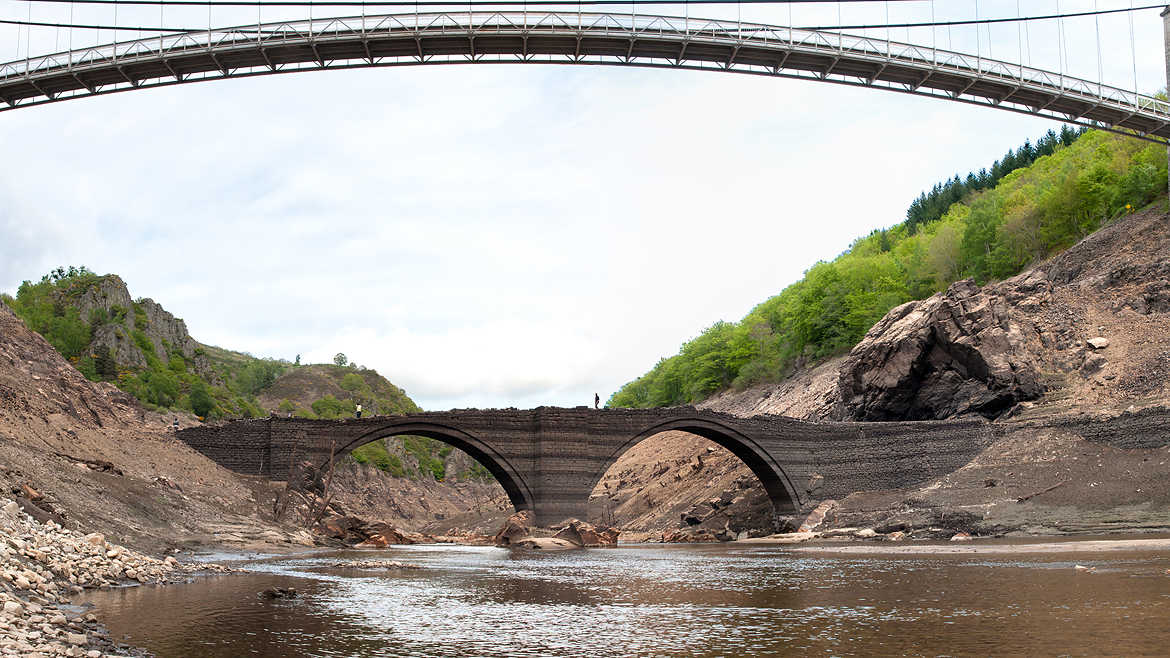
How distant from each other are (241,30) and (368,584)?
2380 centimetres

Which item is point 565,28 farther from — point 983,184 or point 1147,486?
point 983,184

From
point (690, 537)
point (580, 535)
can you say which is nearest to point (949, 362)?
point (690, 537)

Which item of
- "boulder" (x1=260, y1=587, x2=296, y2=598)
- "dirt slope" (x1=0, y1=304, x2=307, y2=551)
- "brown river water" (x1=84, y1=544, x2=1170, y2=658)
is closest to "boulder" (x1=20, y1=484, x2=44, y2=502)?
"dirt slope" (x1=0, y1=304, x2=307, y2=551)

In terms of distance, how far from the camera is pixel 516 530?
4591 centimetres

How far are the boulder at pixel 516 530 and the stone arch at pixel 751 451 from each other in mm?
5746

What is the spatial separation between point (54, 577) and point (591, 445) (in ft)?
113

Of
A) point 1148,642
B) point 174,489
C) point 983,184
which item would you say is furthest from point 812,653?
point 983,184

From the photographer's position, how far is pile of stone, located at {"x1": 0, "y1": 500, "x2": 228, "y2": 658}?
33.7 ft

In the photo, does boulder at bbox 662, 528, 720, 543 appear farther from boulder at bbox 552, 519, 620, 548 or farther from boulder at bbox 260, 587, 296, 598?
boulder at bbox 260, 587, 296, 598

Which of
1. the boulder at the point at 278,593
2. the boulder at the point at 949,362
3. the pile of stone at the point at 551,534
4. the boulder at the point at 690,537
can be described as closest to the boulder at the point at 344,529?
the pile of stone at the point at 551,534

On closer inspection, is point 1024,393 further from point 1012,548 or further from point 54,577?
point 54,577

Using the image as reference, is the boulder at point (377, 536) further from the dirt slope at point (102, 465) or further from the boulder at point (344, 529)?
the dirt slope at point (102, 465)

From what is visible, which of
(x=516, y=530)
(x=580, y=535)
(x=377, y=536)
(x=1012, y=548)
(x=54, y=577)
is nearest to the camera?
(x=54, y=577)

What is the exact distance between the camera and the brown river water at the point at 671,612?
1210 centimetres
